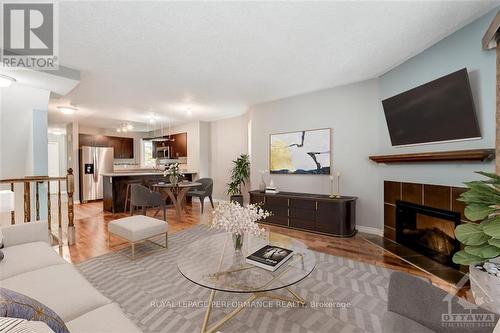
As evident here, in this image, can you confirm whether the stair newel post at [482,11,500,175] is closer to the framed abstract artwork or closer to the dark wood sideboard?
the dark wood sideboard

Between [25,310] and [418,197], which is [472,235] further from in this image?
[25,310]

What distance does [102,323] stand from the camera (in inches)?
42.8

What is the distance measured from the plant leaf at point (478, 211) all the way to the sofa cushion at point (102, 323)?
1.97 meters

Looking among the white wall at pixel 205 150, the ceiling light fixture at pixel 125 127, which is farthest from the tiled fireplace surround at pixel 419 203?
the ceiling light fixture at pixel 125 127

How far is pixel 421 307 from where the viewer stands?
3.87 feet

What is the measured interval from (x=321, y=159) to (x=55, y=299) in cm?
391

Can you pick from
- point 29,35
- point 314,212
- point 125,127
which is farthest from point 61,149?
point 314,212

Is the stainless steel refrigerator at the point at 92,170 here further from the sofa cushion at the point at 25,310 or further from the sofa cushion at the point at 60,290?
the sofa cushion at the point at 25,310

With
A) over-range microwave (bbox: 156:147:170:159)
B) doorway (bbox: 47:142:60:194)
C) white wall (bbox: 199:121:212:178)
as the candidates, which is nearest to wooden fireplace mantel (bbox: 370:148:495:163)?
white wall (bbox: 199:121:212:178)

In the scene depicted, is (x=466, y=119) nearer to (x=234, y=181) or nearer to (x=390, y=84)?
(x=390, y=84)

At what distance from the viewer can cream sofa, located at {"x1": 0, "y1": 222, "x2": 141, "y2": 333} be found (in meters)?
1.10

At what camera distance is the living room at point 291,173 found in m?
1.46

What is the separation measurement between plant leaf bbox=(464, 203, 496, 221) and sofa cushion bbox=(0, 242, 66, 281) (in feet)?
9.67

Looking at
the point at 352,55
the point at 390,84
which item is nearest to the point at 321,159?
the point at 390,84
